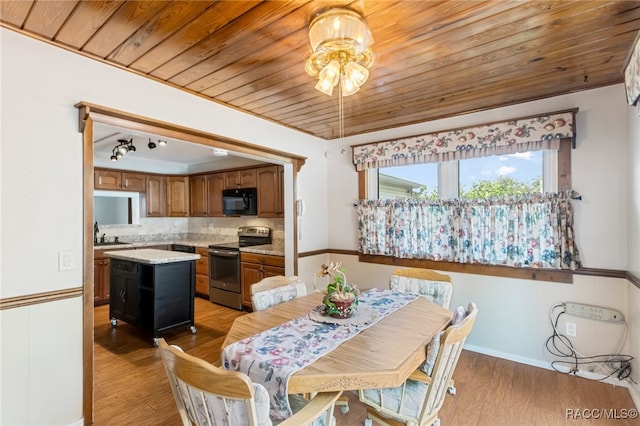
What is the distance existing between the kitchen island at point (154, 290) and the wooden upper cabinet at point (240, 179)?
160 cm

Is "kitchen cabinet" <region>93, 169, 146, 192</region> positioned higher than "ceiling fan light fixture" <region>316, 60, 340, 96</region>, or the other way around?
"ceiling fan light fixture" <region>316, 60, 340, 96</region>

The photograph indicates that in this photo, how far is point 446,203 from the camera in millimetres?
3260

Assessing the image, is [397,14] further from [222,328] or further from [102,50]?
[222,328]

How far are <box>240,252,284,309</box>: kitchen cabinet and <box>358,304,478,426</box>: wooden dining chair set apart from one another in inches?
98.9

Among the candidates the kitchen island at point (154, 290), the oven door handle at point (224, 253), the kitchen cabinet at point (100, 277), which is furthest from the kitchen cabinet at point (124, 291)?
the oven door handle at point (224, 253)

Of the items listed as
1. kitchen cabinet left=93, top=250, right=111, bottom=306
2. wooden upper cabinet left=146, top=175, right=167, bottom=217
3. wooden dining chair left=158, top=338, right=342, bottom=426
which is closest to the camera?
wooden dining chair left=158, top=338, right=342, bottom=426

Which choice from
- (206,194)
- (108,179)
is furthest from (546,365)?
(108,179)

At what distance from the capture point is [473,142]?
10.2 ft

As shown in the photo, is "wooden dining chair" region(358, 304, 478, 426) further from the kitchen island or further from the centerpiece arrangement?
the kitchen island

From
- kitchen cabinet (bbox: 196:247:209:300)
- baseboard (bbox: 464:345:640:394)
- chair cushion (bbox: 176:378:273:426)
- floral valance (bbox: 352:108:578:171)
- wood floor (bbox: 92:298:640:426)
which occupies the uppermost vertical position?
floral valance (bbox: 352:108:578:171)

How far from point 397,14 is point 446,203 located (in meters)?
2.11

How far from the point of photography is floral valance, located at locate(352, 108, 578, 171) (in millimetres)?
2699

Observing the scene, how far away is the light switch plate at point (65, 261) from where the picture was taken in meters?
1.94

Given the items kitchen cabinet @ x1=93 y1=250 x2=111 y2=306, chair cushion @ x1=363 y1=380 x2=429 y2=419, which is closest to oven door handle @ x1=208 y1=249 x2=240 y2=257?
kitchen cabinet @ x1=93 y1=250 x2=111 y2=306
